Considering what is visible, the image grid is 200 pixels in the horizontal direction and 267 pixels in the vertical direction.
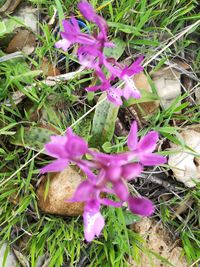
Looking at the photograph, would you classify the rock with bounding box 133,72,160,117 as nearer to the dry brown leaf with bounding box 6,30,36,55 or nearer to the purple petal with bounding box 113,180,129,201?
the dry brown leaf with bounding box 6,30,36,55

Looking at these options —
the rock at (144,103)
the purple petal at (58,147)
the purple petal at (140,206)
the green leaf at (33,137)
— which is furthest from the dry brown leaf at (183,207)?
the purple petal at (58,147)

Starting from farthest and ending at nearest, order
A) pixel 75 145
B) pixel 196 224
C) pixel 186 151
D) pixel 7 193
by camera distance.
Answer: pixel 196 224 < pixel 186 151 < pixel 7 193 < pixel 75 145

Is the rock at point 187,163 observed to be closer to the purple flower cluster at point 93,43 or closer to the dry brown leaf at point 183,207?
the dry brown leaf at point 183,207

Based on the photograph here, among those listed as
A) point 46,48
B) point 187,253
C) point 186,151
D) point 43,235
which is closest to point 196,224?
point 187,253

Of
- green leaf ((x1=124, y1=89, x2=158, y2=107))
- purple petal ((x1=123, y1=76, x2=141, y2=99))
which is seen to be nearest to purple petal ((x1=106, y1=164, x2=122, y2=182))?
purple petal ((x1=123, y1=76, x2=141, y2=99))

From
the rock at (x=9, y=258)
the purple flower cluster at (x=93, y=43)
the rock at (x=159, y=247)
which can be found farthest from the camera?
the rock at (x=159, y=247)

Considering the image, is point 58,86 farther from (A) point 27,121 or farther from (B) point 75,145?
(B) point 75,145

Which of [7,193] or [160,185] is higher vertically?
[7,193]

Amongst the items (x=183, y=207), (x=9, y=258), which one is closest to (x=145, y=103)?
(x=183, y=207)
